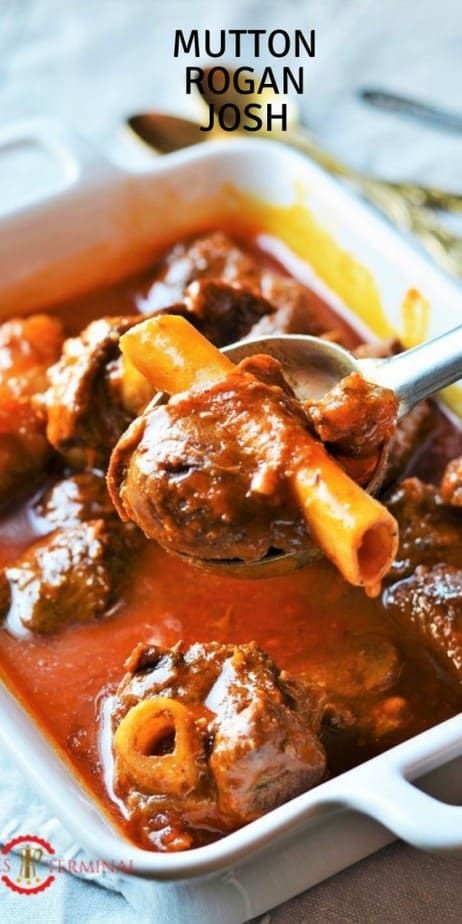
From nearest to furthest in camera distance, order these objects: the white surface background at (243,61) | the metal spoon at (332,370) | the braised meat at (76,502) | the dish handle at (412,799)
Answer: the dish handle at (412,799), the metal spoon at (332,370), the braised meat at (76,502), the white surface background at (243,61)

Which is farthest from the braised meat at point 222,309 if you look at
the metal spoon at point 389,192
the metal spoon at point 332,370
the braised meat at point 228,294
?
the metal spoon at point 389,192

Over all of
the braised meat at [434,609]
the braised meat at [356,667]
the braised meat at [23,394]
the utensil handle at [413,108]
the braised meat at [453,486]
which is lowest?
the braised meat at [356,667]

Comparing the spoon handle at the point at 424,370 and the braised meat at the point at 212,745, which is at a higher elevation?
the spoon handle at the point at 424,370

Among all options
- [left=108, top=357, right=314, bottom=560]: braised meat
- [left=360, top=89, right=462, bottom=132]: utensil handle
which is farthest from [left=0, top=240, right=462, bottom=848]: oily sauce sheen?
[left=360, top=89, right=462, bottom=132]: utensil handle

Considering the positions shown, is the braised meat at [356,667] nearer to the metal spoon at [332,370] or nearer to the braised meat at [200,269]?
the metal spoon at [332,370]

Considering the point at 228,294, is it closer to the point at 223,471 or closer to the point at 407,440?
the point at 407,440

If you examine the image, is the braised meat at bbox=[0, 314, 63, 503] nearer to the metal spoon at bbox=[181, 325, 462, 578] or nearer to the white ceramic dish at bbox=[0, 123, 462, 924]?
the white ceramic dish at bbox=[0, 123, 462, 924]

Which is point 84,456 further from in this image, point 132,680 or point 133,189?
point 133,189
